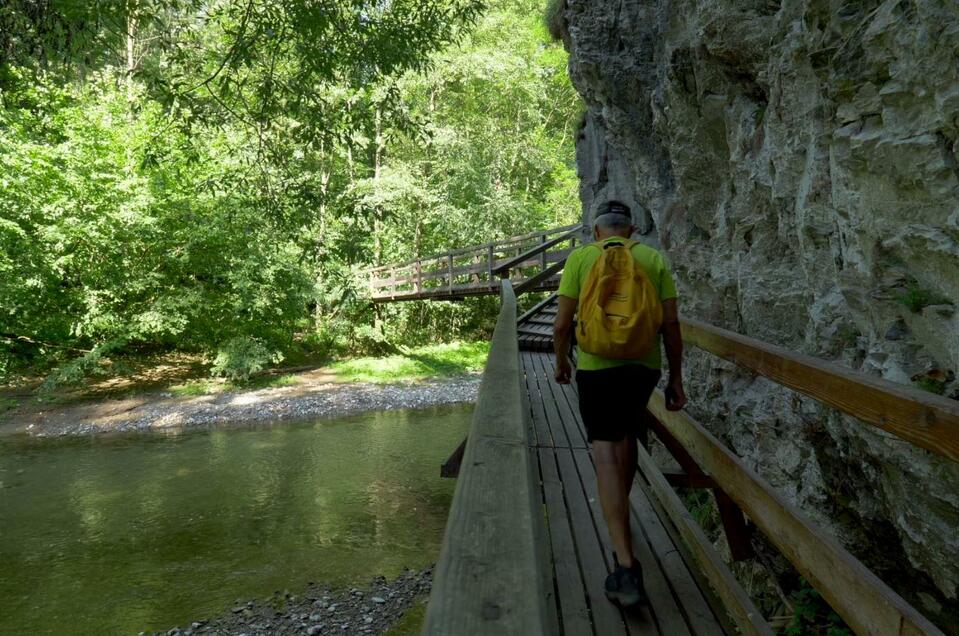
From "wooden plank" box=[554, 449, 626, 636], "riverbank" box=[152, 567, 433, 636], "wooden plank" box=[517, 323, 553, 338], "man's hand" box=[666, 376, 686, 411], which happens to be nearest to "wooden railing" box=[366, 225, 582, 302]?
"wooden plank" box=[517, 323, 553, 338]

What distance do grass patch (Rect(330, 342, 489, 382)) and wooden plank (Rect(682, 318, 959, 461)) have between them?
17459 millimetres

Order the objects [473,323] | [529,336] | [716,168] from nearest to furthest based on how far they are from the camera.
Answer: [716,168] → [529,336] → [473,323]

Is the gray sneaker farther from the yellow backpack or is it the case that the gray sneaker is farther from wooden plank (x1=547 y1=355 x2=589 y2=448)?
wooden plank (x1=547 y1=355 x2=589 y2=448)

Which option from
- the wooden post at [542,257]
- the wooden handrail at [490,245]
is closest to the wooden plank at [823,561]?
the wooden handrail at [490,245]

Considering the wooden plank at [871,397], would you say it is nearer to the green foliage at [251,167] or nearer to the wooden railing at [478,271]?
the green foliage at [251,167]

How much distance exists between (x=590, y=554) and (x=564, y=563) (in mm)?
148

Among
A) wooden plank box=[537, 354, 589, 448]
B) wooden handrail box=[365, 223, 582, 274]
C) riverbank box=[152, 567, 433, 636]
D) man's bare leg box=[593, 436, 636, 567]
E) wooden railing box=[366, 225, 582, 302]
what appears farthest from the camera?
wooden handrail box=[365, 223, 582, 274]

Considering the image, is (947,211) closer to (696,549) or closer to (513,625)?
(696,549)

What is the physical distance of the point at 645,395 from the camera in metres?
2.34

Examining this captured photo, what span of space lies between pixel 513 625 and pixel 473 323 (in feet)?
84.0

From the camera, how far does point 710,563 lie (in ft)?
7.34

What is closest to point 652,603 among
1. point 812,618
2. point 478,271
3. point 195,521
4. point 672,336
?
point 672,336

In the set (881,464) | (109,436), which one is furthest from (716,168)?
(109,436)

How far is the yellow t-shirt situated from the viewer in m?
2.30
